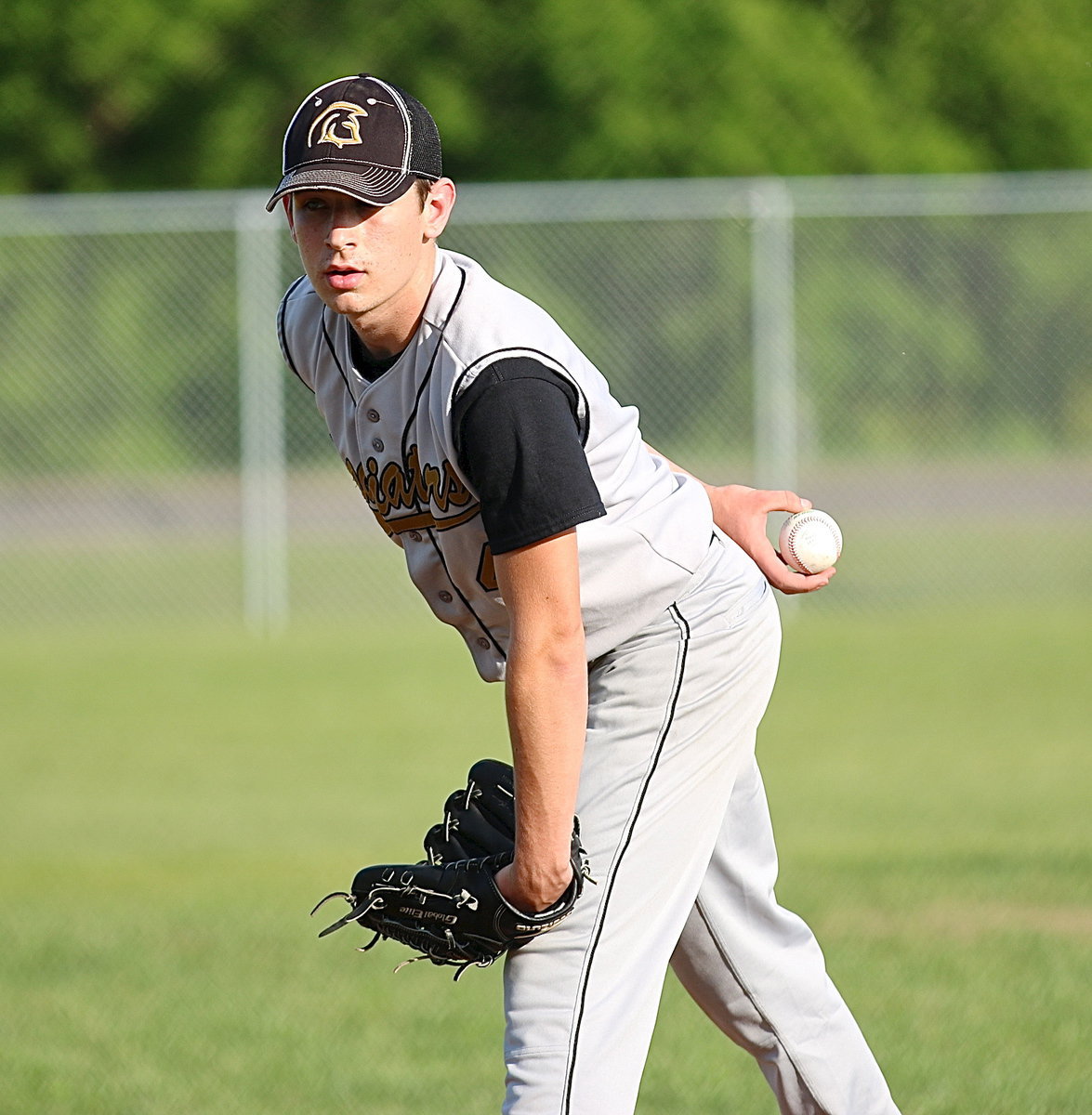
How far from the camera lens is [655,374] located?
1252 cm

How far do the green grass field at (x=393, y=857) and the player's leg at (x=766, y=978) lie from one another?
733 millimetres

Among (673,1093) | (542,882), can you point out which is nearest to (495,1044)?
(673,1093)

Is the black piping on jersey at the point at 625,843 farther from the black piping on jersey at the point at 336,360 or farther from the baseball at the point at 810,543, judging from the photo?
the black piping on jersey at the point at 336,360

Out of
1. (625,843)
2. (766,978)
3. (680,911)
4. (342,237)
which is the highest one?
(342,237)

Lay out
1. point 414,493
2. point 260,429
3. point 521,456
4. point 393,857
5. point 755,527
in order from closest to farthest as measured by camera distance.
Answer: point 521,456 < point 414,493 < point 755,527 < point 393,857 < point 260,429

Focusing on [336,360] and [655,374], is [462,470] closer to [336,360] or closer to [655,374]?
[336,360]

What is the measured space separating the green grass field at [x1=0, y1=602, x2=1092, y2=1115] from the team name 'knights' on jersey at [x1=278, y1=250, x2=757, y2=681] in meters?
1.45

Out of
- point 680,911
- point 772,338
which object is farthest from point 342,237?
point 772,338

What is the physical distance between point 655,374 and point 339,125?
999 cm

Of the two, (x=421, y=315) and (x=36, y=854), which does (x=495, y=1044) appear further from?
(x=36, y=854)

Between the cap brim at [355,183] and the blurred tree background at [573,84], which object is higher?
the blurred tree background at [573,84]

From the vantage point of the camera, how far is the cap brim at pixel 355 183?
8.43ft

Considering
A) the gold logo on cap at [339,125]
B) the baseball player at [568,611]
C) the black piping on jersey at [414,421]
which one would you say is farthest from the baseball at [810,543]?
the gold logo on cap at [339,125]

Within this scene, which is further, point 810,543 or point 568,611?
point 810,543
